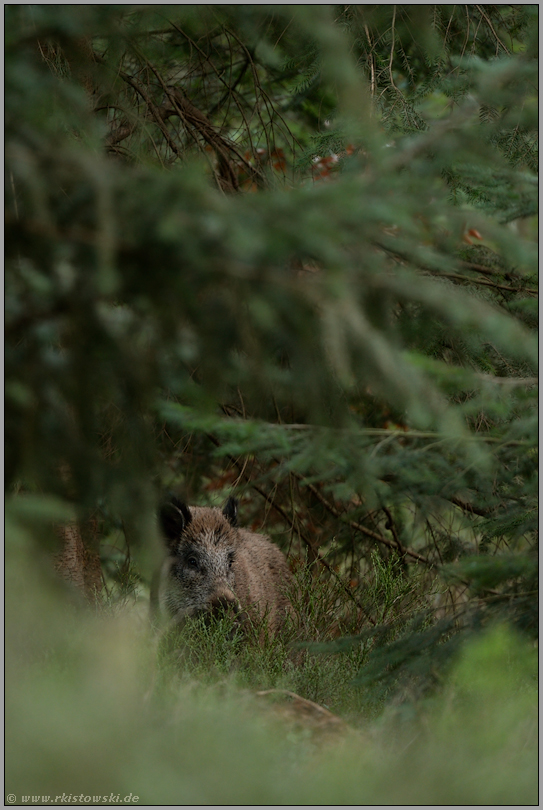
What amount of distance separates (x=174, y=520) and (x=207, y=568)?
49 centimetres

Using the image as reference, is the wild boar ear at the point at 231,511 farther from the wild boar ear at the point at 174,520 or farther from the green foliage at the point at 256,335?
the green foliage at the point at 256,335

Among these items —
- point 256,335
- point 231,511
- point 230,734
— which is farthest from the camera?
point 231,511

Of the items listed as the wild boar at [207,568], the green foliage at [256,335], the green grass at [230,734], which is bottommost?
the green grass at [230,734]

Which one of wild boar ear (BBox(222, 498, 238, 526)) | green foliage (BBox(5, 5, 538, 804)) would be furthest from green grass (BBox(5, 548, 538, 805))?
wild boar ear (BBox(222, 498, 238, 526))

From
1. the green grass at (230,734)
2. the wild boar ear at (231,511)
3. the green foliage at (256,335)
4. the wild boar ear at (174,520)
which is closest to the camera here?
the green foliage at (256,335)

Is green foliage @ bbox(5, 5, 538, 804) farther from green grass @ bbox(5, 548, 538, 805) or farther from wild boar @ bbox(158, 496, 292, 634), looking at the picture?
wild boar @ bbox(158, 496, 292, 634)

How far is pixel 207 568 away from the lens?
20.1ft

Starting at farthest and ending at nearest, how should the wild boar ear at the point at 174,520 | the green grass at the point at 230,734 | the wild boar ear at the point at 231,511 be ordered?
the wild boar ear at the point at 231,511 → the wild boar ear at the point at 174,520 → the green grass at the point at 230,734

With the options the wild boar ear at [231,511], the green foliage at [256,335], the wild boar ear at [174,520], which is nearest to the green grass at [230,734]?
the green foliage at [256,335]

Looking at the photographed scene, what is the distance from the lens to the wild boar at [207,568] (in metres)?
6.04

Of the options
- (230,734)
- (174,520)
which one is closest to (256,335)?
(230,734)

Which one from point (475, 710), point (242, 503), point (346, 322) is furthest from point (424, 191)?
point (242, 503)

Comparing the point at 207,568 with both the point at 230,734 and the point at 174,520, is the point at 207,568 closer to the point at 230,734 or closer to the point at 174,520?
the point at 174,520

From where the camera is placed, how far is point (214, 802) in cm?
254
